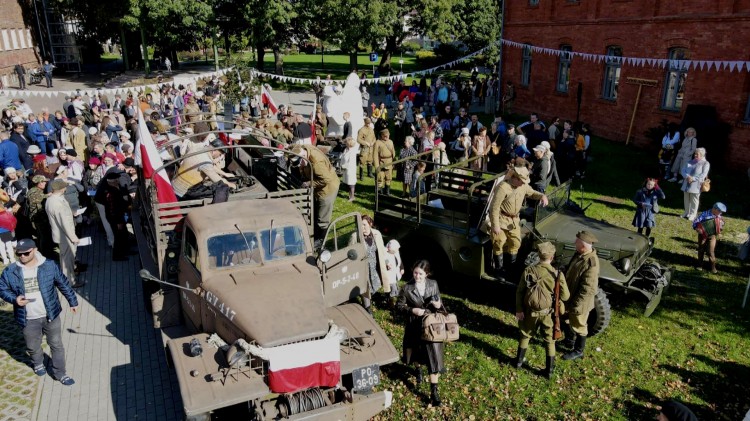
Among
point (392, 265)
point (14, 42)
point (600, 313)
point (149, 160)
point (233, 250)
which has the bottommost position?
point (600, 313)

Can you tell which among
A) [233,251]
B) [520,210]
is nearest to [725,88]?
[520,210]

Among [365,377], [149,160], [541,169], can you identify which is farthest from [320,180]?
[365,377]

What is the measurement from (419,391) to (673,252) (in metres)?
7.29

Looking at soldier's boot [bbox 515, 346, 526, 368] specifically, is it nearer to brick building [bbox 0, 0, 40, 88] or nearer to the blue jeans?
the blue jeans

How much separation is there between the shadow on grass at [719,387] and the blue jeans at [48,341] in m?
8.20

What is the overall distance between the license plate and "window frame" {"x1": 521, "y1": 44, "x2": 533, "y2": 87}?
76.9 feet

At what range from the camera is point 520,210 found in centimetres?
956

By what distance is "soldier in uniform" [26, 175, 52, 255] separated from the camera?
1065 centimetres

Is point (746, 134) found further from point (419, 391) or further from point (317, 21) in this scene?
point (317, 21)

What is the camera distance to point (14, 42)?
41750 mm

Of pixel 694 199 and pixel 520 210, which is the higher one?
pixel 520 210

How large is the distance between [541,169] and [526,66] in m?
17.7

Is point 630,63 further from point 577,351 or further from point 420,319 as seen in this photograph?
point 420,319

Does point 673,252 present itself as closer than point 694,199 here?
Yes
